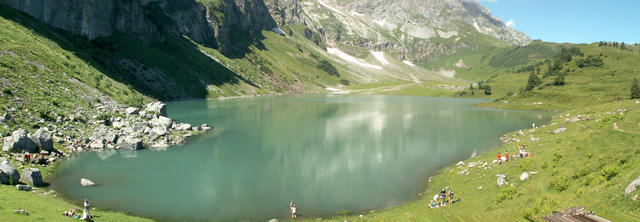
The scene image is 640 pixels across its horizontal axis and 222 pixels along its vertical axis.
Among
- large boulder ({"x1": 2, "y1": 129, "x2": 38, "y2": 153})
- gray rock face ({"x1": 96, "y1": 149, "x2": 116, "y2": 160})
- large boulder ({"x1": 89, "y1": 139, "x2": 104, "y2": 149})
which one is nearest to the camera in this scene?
large boulder ({"x1": 2, "y1": 129, "x2": 38, "y2": 153})

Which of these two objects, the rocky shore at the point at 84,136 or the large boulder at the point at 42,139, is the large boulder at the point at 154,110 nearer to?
the rocky shore at the point at 84,136

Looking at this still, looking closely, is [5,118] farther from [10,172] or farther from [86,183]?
[10,172]

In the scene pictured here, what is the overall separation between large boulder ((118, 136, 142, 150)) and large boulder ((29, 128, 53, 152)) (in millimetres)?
10640

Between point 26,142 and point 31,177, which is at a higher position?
point 26,142

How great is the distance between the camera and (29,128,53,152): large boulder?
39.2 m

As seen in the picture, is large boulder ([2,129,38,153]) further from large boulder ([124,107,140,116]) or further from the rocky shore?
large boulder ([124,107,140,116])

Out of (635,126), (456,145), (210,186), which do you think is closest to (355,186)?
(210,186)

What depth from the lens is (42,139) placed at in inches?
1581

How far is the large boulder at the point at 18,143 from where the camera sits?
35228 mm

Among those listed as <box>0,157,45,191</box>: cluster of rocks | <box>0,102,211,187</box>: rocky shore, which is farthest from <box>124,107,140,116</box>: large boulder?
<box>0,157,45,191</box>: cluster of rocks

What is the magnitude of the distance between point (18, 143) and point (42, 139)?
4246 mm

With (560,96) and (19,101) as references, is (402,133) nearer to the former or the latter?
(19,101)

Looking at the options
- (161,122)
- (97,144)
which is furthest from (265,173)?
(161,122)

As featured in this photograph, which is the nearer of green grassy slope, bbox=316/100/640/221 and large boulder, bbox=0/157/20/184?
green grassy slope, bbox=316/100/640/221
